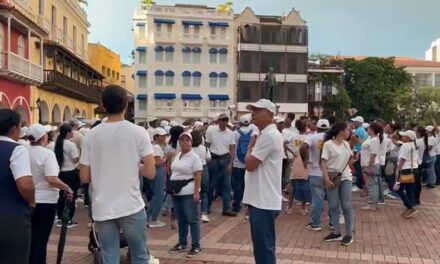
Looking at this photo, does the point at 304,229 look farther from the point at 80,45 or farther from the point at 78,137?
the point at 80,45

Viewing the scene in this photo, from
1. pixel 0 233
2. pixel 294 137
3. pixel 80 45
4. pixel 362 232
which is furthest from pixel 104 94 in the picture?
pixel 80 45

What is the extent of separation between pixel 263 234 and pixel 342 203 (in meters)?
3.12

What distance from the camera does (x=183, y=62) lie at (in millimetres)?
50625

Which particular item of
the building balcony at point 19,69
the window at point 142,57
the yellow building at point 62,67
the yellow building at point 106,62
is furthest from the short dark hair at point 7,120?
the yellow building at point 106,62

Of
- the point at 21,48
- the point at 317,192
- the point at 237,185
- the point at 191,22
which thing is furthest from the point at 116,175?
the point at 191,22

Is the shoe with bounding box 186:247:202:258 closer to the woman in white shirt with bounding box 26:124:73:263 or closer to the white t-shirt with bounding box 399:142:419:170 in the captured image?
the woman in white shirt with bounding box 26:124:73:263

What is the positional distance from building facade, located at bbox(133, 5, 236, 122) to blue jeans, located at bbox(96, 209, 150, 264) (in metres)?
45.5

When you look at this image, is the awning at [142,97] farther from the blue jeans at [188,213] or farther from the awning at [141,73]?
the blue jeans at [188,213]

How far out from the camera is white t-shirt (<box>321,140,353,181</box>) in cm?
774

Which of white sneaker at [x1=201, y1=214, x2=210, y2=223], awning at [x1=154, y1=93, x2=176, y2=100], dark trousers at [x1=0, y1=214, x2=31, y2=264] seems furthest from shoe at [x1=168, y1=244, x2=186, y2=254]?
awning at [x1=154, y1=93, x2=176, y2=100]

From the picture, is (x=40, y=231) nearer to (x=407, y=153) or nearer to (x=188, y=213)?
(x=188, y=213)

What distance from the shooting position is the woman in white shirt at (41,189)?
520 cm

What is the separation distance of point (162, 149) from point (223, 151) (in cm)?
155

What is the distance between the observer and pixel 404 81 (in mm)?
56875
